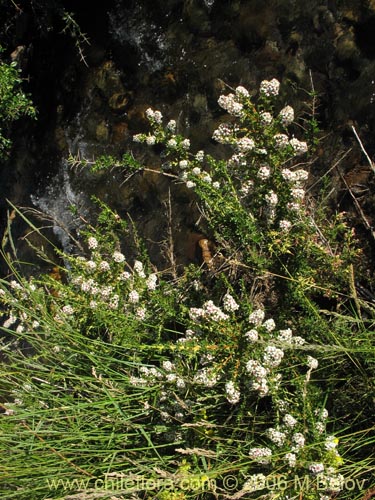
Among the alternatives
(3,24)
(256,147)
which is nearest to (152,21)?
(3,24)

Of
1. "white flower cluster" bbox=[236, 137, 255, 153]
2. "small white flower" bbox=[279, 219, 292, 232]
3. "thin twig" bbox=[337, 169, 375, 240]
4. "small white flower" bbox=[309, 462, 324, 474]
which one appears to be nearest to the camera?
"small white flower" bbox=[309, 462, 324, 474]

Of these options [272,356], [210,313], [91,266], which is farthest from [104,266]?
[272,356]

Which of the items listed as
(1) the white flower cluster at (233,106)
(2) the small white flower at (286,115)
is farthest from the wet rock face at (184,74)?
(1) the white flower cluster at (233,106)

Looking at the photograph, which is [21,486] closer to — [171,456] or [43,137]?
[171,456]

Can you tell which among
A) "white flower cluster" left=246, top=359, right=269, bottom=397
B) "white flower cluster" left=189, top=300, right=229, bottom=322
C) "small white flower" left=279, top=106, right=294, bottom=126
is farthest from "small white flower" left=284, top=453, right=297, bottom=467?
"small white flower" left=279, top=106, right=294, bottom=126

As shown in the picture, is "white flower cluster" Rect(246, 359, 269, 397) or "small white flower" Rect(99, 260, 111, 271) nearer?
"white flower cluster" Rect(246, 359, 269, 397)

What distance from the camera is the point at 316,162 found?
11.1 ft

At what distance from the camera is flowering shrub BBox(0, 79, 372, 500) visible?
229cm

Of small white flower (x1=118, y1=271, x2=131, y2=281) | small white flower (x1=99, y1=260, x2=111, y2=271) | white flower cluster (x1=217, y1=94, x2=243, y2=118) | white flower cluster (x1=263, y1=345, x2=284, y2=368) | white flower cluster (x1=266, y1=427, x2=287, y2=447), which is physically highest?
white flower cluster (x1=217, y1=94, x2=243, y2=118)

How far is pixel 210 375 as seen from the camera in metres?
2.29

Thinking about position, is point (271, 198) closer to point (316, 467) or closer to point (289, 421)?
point (289, 421)

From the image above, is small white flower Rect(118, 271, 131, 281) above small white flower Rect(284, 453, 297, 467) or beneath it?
above

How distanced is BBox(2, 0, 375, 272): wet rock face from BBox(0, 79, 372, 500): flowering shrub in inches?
35.8

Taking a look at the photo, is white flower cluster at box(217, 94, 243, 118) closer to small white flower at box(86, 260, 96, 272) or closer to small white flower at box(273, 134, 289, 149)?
small white flower at box(273, 134, 289, 149)
